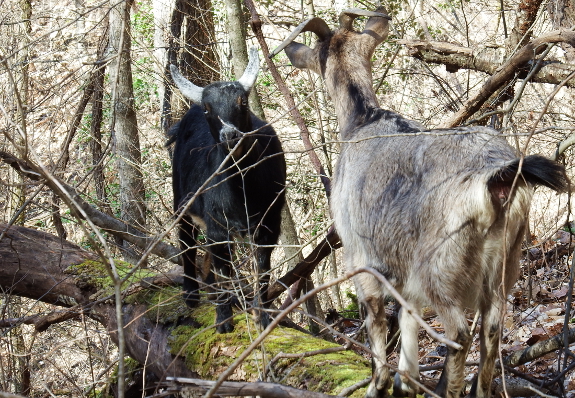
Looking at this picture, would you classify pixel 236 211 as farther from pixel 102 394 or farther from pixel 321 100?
pixel 321 100

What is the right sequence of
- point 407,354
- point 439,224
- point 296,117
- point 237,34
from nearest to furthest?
point 439,224 → point 407,354 → point 296,117 → point 237,34

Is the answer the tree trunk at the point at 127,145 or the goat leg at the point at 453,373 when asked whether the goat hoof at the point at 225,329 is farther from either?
the tree trunk at the point at 127,145

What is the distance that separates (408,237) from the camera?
3.32m

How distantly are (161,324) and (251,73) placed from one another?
2.34m

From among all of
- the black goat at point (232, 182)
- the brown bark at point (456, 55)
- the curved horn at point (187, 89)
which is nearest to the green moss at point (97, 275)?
the black goat at point (232, 182)

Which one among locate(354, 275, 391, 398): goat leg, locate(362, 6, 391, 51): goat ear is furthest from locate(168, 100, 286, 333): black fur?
locate(354, 275, 391, 398): goat leg

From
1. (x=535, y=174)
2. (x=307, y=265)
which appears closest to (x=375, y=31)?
(x=307, y=265)

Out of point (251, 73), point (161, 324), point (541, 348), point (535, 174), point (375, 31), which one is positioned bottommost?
point (161, 324)

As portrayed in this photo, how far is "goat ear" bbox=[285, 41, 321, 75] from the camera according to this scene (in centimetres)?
496

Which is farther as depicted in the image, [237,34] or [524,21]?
[237,34]

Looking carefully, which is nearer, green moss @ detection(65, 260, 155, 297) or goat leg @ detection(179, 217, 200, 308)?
goat leg @ detection(179, 217, 200, 308)

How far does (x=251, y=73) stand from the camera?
18.6ft

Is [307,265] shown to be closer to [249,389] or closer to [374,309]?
[374,309]

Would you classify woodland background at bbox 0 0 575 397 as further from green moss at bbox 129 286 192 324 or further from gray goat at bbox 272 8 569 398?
gray goat at bbox 272 8 569 398
